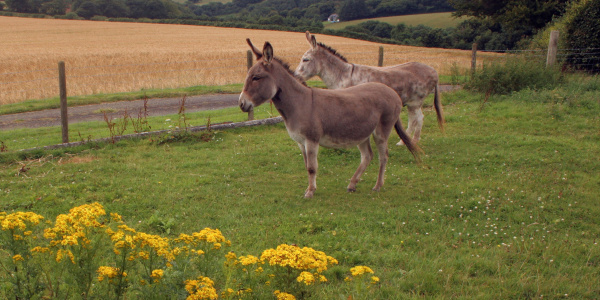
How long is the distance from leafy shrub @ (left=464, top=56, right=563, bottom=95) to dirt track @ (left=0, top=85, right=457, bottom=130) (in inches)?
339

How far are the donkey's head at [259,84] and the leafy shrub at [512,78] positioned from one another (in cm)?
1030

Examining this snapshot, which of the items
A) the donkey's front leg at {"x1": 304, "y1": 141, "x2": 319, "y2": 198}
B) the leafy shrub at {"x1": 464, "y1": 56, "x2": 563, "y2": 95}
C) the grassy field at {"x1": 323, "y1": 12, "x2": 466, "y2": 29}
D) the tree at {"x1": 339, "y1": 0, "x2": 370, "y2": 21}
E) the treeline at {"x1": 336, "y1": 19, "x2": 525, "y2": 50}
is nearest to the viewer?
the donkey's front leg at {"x1": 304, "y1": 141, "x2": 319, "y2": 198}

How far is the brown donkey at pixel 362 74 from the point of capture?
32.0 ft

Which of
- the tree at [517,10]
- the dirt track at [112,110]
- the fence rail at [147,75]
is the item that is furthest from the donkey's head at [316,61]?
the tree at [517,10]

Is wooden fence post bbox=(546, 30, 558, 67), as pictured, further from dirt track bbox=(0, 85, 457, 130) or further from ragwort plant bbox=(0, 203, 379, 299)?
ragwort plant bbox=(0, 203, 379, 299)

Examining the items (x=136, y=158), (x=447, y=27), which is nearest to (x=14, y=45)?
(x=136, y=158)

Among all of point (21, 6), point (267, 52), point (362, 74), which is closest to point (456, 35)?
point (362, 74)

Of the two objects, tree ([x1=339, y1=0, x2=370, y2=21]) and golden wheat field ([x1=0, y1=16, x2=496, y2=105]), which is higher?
tree ([x1=339, y1=0, x2=370, y2=21])

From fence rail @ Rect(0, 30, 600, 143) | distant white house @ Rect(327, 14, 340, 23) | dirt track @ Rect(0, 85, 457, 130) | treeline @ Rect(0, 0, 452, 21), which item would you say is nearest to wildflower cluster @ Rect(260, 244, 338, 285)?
fence rail @ Rect(0, 30, 600, 143)

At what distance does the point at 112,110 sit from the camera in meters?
14.6

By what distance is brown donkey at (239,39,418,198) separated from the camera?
668 cm

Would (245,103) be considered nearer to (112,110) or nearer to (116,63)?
(112,110)

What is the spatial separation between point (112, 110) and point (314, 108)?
9.87 metres

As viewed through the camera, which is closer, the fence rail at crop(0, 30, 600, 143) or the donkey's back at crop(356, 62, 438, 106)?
the donkey's back at crop(356, 62, 438, 106)
